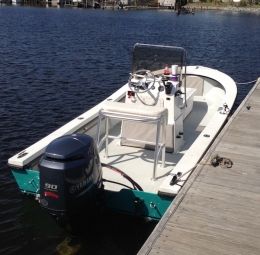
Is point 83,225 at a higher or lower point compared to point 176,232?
lower

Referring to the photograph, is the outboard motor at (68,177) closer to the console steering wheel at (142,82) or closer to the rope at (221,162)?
the rope at (221,162)

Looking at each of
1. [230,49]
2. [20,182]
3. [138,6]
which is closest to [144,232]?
[20,182]

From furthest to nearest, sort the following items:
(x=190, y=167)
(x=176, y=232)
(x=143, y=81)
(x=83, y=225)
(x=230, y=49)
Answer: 1. (x=230, y=49)
2. (x=143, y=81)
3. (x=190, y=167)
4. (x=83, y=225)
5. (x=176, y=232)

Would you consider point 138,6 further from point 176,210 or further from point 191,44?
point 176,210

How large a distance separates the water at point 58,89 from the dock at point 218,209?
1.11 meters

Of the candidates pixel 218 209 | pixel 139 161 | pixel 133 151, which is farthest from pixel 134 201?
pixel 133 151

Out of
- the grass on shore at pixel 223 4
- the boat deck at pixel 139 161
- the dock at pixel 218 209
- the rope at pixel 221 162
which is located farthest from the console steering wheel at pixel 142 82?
the grass on shore at pixel 223 4

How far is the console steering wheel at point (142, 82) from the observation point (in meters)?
6.26

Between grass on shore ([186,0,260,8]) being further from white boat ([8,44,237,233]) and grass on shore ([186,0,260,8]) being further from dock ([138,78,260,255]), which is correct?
dock ([138,78,260,255])

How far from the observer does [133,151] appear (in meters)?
6.44

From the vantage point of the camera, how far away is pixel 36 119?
33.0 ft

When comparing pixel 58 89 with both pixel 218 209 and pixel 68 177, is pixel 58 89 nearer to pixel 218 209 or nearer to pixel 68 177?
pixel 68 177

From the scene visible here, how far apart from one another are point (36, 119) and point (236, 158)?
607 cm

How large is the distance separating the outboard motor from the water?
2.89ft
